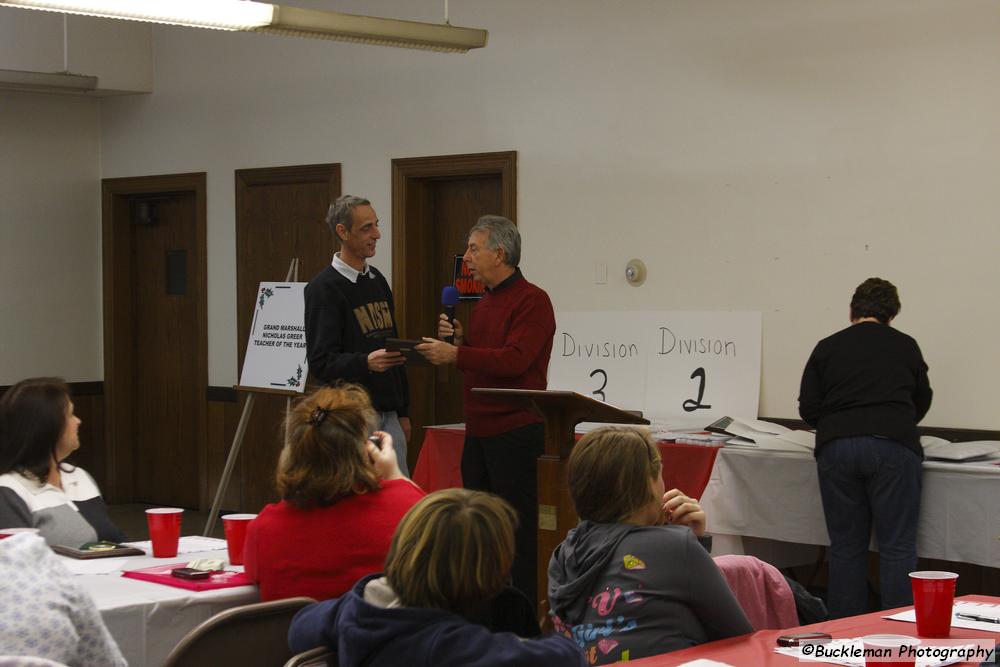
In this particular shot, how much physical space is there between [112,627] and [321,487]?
50 centimetres

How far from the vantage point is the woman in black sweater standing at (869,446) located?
4.86m

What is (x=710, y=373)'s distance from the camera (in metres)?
6.22

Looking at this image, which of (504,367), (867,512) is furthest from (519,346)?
(867,512)

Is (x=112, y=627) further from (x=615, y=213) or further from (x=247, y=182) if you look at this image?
(x=247, y=182)

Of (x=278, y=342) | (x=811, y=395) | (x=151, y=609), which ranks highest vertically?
(x=278, y=342)

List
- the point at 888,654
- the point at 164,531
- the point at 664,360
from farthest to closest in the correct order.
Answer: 1. the point at 664,360
2. the point at 164,531
3. the point at 888,654

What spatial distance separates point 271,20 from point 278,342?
2.34 meters

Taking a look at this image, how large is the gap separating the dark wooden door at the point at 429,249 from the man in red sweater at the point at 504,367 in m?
2.37

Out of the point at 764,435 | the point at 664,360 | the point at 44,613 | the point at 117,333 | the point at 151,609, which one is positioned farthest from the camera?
the point at 117,333

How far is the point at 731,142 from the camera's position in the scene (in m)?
6.21

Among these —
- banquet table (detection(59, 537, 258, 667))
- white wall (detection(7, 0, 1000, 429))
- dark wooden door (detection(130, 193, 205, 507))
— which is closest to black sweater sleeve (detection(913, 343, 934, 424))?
white wall (detection(7, 0, 1000, 429))

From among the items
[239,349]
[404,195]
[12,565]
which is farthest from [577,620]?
[239,349]

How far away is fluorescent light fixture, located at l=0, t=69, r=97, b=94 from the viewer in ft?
26.3

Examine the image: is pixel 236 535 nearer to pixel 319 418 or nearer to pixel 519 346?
pixel 319 418
